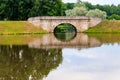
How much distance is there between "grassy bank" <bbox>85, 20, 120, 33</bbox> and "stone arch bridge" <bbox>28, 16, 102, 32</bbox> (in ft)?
3.25

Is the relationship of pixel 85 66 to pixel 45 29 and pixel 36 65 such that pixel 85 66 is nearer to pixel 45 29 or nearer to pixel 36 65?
pixel 36 65

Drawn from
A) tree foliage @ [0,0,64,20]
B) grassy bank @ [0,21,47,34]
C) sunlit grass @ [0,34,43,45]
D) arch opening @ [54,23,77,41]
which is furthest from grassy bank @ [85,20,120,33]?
sunlit grass @ [0,34,43,45]

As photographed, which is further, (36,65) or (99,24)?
(99,24)

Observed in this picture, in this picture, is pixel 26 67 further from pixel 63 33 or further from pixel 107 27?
pixel 63 33

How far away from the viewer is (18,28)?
2670 inches

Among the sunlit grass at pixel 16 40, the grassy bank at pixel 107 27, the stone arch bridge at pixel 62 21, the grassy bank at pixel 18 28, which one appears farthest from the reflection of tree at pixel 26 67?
the grassy bank at pixel 107 27

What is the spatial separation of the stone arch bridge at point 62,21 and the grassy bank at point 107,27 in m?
0.99

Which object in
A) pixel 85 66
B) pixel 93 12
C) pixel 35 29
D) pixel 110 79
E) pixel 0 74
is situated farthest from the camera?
pixel 93 12

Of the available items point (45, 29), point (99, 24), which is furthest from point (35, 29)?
point (99, 24)

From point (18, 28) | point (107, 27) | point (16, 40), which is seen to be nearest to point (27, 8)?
point (18, 28)

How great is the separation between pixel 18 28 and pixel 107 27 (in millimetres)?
18778

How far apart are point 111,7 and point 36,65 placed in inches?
5986

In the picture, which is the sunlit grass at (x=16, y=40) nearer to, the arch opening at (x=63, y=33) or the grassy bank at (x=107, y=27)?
the arch opening at (x=63, y=33)

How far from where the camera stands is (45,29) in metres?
70.8
